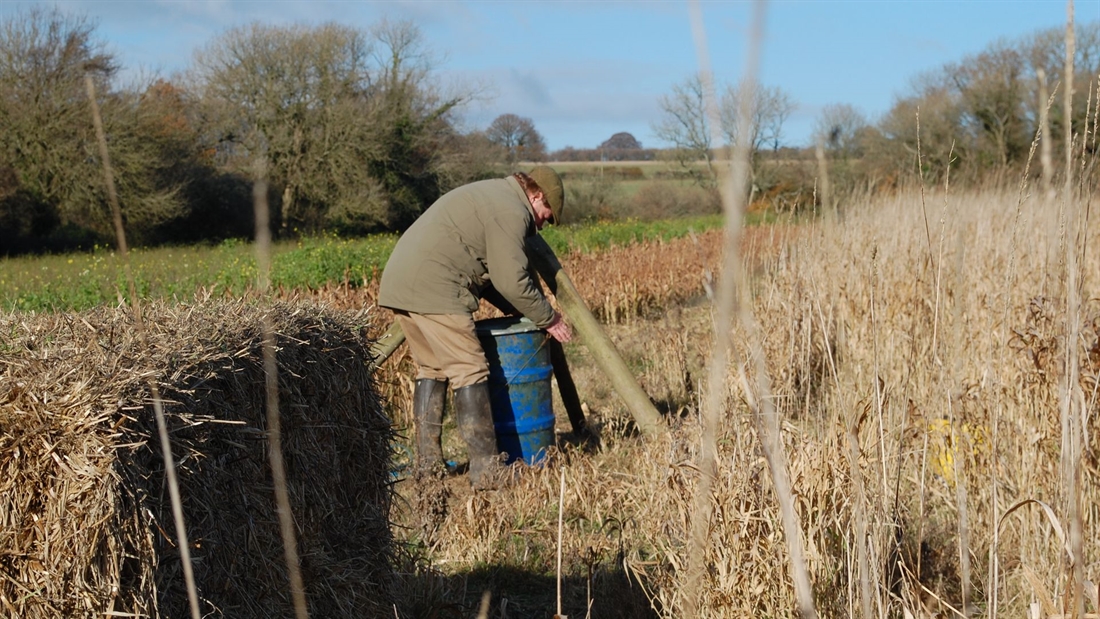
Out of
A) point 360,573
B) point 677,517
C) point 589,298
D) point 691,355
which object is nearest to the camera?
point 360,573

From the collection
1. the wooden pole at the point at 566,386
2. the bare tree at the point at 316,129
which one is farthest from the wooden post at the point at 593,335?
the bare tree at the point at 316,129

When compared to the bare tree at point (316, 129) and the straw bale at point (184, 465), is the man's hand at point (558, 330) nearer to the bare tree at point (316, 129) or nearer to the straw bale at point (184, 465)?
the straw bale at point (184, 465)

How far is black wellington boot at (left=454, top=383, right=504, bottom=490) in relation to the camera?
574 cm

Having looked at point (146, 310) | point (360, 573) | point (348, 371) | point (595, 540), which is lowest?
point (595, 540)

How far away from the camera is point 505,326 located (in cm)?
608

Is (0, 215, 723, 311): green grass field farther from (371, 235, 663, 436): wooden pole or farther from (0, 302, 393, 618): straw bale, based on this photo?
(371, 235, 663, 436): wooden pole

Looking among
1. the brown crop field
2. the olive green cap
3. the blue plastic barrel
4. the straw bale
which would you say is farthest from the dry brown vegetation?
the olive green cap

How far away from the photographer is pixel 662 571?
3.59 metres

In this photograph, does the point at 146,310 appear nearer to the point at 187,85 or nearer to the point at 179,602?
the point at 179,602

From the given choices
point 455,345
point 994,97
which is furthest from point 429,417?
point 994,97

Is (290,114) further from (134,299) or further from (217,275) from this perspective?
(134,299)

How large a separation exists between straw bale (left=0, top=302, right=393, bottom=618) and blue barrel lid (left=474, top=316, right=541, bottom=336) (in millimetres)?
2337

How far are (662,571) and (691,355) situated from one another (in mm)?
5694

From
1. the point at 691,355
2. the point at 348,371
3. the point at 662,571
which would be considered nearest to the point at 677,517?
the point at 662,571
